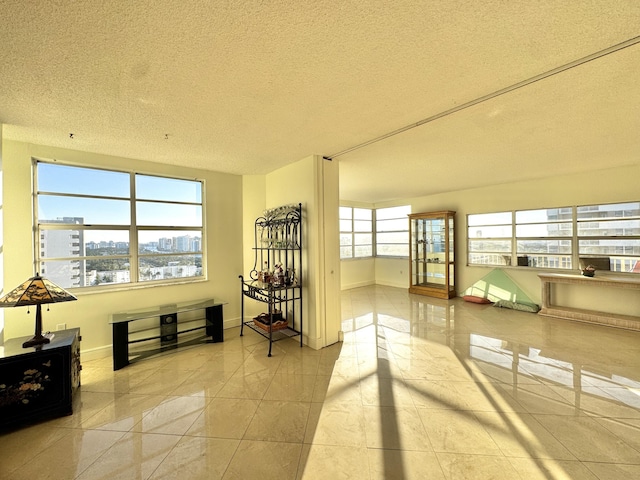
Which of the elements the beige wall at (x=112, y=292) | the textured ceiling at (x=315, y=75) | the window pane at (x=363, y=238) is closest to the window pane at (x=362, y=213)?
the window pane at (x=363, y=238)

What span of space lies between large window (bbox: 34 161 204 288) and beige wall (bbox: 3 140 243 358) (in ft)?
0.50

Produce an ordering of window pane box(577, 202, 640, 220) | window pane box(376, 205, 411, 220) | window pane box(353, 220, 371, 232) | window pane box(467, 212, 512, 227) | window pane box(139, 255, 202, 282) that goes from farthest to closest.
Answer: window pane box(353, 220, 371, 232)
window pane box(376, 205, 411, 220)
window pane box(467, 212, 512, 227)
window pane box(577, 202, 640, 220)
window pane box(139, 255, 202, 282)

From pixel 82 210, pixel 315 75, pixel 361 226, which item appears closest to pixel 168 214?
pixel 82 210

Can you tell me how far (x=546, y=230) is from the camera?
5.41 metres

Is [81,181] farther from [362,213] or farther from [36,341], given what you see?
[362,213]

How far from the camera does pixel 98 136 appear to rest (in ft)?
9.41

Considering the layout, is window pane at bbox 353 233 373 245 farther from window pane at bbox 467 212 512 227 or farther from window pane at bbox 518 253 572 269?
window pane at bbox 518 253 572 269

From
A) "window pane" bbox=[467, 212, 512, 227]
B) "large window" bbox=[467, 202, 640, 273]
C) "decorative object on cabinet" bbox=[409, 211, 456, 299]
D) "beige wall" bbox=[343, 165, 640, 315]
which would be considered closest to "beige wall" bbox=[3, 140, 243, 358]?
"beige wall" bbox=[343, 165, 640, 315]

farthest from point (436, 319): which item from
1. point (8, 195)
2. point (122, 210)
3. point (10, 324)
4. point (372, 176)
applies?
point (8, 195)

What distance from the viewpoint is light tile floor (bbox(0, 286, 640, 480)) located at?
5.61ft

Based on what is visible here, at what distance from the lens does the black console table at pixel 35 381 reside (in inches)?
83.4

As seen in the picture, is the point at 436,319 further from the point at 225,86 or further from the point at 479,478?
the point at 225,86

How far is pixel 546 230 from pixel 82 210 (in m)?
8.21

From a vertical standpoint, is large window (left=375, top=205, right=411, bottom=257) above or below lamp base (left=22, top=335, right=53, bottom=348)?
above
